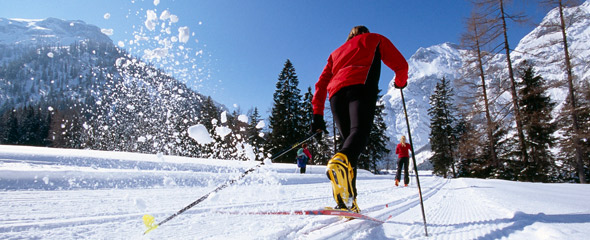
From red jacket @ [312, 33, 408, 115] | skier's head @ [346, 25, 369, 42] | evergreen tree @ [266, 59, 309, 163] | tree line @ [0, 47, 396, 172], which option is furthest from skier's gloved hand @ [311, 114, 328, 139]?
evergreen tree @ [266, 59, 309, 163]

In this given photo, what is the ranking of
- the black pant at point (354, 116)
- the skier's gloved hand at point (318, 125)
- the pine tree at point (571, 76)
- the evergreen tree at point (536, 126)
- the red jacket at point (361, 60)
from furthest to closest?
the evergreen tree at point (536, 126)
the pine tree at point (571, 76)
the skier's gloved hand at point (318, 125)
the red jacket at point (361, 60)
the black pant at point (354, 116)

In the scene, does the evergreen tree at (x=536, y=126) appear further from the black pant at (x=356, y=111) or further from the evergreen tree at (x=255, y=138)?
the evergreen tree at (x=255, y=138)

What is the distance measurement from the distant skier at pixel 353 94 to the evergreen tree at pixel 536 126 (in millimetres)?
14460

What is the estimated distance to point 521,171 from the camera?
13.5 m

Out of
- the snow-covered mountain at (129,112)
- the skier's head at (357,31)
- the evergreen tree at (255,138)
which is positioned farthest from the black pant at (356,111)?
the evergreen tree at (255,138)

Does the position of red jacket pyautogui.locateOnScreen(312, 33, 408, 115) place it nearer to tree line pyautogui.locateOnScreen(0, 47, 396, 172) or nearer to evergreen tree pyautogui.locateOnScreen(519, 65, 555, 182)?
tree line pyautogui.locateOnScreen(0, 47, 396, 172)

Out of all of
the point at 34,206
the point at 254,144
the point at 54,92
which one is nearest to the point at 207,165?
the point at 34,206

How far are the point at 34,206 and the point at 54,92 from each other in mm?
202866

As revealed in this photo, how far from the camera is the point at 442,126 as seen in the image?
3041 cm

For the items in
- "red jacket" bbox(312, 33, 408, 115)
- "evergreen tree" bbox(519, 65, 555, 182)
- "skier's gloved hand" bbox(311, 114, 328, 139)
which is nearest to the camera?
"red jacket" bbox(312, 33, 408, 115)

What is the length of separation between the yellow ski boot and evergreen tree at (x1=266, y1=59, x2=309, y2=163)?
26676 mm

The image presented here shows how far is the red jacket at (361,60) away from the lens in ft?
7.07

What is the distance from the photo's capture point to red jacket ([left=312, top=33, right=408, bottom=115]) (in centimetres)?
216

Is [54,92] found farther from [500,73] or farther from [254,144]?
[500,73]
